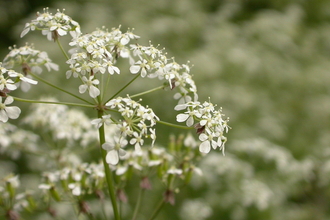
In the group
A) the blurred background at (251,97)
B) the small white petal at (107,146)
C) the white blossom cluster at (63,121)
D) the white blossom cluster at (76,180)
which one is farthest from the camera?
the blurred background at (251,97)

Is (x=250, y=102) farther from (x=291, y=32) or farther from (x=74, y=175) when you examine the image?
(x=74, y=175)

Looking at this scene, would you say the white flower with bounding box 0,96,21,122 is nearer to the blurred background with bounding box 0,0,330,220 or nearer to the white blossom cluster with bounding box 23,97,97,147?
the white blossom cluster with bounding box 23,97,97,147

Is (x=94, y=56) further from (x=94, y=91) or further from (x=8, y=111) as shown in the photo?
(x=8, y=111)

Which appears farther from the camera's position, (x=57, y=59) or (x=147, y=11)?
(x=147, y=11)

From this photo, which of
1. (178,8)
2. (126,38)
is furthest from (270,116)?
(126,38)

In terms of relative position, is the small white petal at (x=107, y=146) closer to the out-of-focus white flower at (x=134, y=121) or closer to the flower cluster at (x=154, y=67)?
the out-of-focus white flower at (x=134, y=121)

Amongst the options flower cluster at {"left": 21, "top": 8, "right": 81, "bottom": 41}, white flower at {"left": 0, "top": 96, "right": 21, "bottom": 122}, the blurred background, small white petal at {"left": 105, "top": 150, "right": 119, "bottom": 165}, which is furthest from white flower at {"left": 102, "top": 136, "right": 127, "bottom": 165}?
the blurred background

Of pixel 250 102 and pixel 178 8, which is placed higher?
pixel 178 8

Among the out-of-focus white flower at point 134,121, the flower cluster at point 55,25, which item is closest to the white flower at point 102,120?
the out-of-focus white flower at point 134,121
